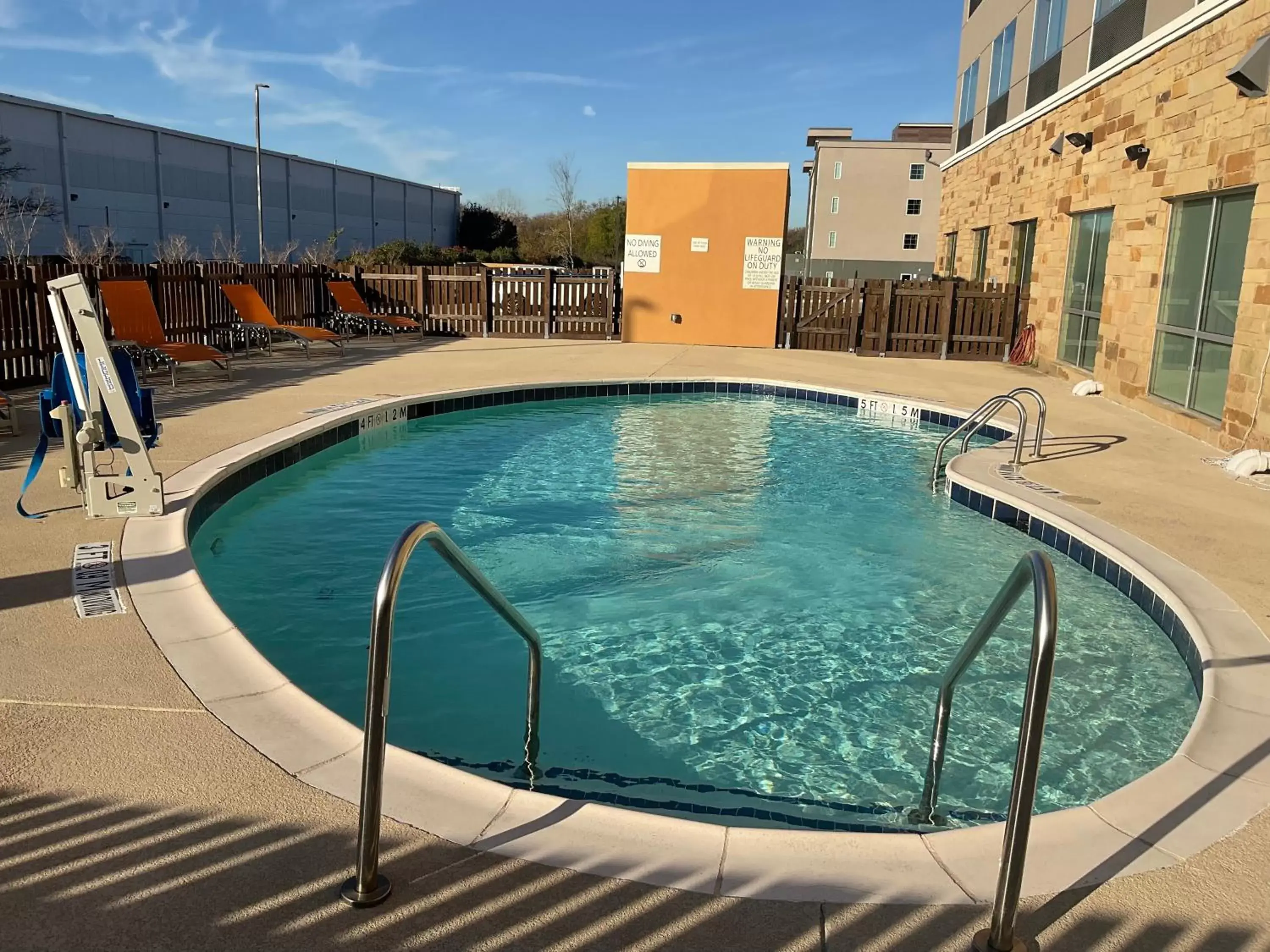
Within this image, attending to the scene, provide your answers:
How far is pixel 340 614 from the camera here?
5.05 m

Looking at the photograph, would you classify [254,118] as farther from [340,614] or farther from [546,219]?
[340,614]

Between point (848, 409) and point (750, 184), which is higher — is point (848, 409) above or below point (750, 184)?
below

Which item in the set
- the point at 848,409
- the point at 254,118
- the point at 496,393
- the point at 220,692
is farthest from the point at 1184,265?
the point at 254,118

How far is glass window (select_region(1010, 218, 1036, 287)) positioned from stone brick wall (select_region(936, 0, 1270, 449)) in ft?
1.02

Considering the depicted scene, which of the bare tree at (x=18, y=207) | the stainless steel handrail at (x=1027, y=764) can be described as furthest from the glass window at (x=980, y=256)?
the bare tree at (x=18, y=207)

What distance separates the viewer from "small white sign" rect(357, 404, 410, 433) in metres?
9.38

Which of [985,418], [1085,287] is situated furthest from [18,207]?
[985,418]

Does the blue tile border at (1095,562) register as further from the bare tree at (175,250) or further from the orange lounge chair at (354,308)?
the bare tree at (175,250)

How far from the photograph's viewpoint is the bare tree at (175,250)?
92.7ft

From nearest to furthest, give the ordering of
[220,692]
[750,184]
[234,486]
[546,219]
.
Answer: [220,692], [234,486], [750,184], [546,219]

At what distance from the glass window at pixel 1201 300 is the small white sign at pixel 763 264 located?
791 cm

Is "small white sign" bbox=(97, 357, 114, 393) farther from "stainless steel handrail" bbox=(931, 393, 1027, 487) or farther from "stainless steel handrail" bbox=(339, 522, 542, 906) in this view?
"stainless steel handrail" bbox=(931, 393, 1027, 487)

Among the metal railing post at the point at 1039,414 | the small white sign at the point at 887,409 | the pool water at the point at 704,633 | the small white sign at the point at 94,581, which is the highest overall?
the metal railing post at the point at 1039,414

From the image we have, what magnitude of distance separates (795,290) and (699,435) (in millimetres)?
8141
